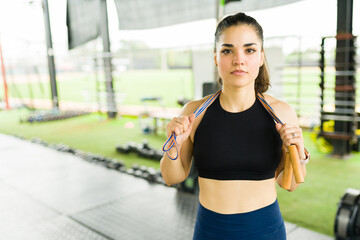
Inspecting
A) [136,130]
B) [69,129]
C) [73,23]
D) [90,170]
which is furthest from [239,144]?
[73,23]

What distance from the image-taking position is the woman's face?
0.87 m

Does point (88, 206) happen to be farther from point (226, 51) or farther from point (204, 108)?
point (226, 51)

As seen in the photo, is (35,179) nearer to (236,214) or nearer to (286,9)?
(236,214)

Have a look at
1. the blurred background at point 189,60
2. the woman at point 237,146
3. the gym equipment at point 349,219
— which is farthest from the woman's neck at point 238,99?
the gym equipment at point 349,219

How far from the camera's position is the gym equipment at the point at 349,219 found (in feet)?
5.95

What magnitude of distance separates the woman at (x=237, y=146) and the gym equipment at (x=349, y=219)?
1033 millimetres

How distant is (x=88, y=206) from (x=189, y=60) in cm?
394

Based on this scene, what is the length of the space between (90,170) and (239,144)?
2.73 m

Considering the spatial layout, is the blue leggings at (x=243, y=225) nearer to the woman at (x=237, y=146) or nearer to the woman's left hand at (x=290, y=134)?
the woman at (x=237, y=146)

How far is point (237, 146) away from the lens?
92 cm

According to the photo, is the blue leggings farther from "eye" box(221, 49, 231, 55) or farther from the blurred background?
the blurred background

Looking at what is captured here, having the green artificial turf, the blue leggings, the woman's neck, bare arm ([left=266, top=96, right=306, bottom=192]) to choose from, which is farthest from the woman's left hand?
the green artificial turf

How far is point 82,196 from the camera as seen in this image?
2703 mm

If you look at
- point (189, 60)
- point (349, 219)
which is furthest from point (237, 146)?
point (189, 60)
